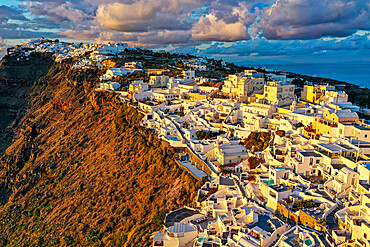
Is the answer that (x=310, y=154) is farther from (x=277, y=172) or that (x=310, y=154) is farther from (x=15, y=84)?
(x=15, y=84)

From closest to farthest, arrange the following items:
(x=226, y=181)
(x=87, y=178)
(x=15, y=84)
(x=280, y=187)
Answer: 1. (x=280, y=187)
2. (x=226, y=181)
3. (x=87, y=178)
4. (x=15, y=84)

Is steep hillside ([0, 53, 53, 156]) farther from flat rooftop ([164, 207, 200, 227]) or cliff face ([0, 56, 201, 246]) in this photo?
flat rooftop ([164, 207, 200, 227])

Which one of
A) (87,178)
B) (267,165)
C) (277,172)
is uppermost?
(277,172)

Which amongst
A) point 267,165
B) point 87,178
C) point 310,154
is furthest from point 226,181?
point 87,178

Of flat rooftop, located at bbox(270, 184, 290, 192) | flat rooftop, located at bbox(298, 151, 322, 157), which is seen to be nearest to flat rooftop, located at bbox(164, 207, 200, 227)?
flat rooftop, located at bbox(270, 184, 290, 192)

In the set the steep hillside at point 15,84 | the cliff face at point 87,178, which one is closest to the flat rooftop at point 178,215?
the cliff face at point 87,178

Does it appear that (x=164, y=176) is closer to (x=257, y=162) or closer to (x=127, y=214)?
(x=127, y=214)

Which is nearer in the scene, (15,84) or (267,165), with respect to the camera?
(267,165)
